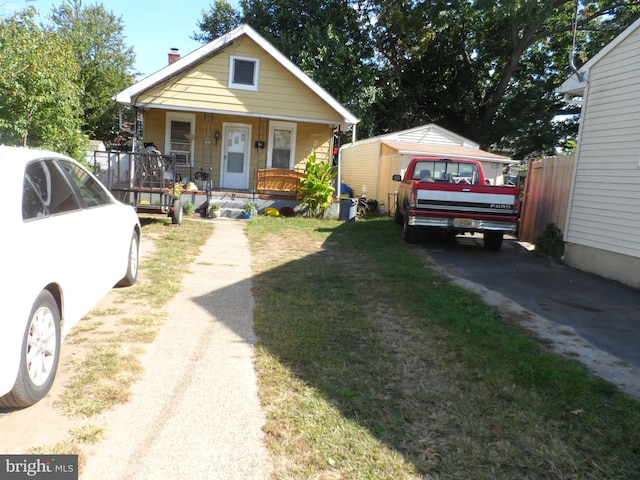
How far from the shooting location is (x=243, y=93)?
1542cm

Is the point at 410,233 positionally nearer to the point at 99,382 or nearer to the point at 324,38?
the point at 99,382

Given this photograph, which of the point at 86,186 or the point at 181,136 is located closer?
the point at 86,186

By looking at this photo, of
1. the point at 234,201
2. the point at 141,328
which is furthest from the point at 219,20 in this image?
the point at 141,328

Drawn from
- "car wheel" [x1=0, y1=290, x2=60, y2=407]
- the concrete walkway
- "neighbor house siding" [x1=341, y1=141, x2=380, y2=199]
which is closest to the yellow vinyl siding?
"neighbor house siding" [x1=341, y1=141, x2=380, y2=199]

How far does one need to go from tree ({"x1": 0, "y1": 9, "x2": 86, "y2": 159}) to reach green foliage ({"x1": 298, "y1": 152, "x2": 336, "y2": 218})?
6331mm

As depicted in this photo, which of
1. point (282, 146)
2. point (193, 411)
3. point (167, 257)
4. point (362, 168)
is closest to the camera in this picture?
point (193, 411)

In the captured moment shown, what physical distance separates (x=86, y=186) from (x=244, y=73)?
1168 cm

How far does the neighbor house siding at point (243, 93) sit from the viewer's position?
15.0m

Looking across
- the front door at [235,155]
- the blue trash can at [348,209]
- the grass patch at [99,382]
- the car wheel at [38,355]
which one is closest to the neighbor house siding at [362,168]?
the blue trash can at [348,209]

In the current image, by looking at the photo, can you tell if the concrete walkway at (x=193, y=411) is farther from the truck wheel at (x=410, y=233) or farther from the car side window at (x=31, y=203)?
the truck wheel at (x=410, y=233)

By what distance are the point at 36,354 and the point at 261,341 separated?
1.94 m

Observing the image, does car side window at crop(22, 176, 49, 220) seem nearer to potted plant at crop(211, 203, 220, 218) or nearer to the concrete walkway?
the concrete walkway

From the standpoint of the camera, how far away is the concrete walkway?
8.95 ft

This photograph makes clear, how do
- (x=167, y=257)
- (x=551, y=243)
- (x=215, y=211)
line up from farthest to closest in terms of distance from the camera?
(x=215, y=211) → (x=551, y=243) → (x=167, y=257)
